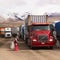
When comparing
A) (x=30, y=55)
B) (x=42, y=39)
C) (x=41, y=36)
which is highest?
(x=41, y=36)

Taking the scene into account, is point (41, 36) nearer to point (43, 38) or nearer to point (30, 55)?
point (43, 38)

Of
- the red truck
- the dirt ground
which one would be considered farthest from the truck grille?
the dirt ground

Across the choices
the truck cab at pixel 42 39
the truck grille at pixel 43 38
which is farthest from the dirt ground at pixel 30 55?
the truck grille at pixel 43 38

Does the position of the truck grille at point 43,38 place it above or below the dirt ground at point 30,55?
above

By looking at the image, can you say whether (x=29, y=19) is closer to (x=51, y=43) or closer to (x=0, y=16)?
(x=51, y=43)

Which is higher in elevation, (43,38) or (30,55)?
(43,38)

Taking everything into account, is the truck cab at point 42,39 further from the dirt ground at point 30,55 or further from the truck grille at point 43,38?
the dirt ground at point 30,55

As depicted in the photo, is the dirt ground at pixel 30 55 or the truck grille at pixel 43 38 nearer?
the dirt ground at pixel 30 55

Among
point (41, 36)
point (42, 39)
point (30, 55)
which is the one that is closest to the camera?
point (30, 55)

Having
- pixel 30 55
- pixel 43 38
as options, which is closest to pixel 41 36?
pixel 43 38

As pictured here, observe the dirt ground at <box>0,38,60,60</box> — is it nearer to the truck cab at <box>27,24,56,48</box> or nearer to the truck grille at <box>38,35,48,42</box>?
the truck cab at <box>27,24,56,48</box>

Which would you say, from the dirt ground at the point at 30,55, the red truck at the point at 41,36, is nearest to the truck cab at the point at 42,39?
the red truck at the point at 41,36

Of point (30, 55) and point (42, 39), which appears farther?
point (42, 39)

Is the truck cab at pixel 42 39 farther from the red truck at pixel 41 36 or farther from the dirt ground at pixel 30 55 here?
the dirt ground at pixel 30 55
